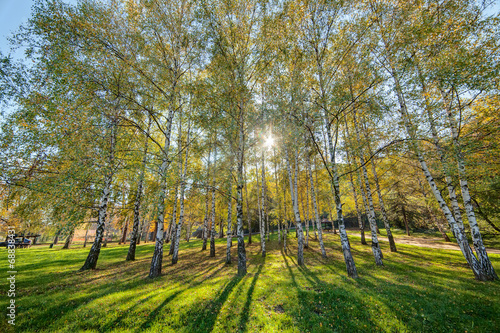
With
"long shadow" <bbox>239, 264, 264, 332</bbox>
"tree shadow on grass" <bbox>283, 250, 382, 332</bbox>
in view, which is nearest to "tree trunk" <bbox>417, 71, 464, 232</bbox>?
"tree shadow on grass" <bbox>283, 250, 382, 332</bbox>

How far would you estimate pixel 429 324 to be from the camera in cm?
544

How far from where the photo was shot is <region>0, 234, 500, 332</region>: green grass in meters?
5.44

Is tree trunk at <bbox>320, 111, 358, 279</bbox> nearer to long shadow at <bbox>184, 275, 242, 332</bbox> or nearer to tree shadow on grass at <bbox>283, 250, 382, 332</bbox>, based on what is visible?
tree shadow on grass at <bbox>283, 250, 382, 332</bbox>

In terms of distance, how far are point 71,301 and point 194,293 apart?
4708mm

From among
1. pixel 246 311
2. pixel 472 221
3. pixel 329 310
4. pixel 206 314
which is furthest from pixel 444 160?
pixel 206 314

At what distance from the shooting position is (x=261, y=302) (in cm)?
690

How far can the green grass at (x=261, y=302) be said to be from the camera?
544 centimetres

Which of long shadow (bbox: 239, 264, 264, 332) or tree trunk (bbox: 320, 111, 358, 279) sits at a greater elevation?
tree trunk (bbox: 320, 111, 358, 279)

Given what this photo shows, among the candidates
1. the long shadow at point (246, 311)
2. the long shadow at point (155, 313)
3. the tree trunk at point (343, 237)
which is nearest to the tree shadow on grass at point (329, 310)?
the tree trunk at point (343, 237)

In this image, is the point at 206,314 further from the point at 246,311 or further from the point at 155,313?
the point at 155,313

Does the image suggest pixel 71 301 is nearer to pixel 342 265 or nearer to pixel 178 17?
pixel 342 265

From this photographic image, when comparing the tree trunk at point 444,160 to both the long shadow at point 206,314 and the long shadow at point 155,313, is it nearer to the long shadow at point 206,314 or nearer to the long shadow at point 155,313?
the long shadow at point 206,314

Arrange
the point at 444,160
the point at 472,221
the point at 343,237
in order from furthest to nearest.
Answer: the point at 343,237, the point at 472,221, the point at 444,160

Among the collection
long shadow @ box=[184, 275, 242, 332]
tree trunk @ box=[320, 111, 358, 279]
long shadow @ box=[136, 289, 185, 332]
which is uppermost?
tree trunk @ box=[320, 111, 358, 279]
